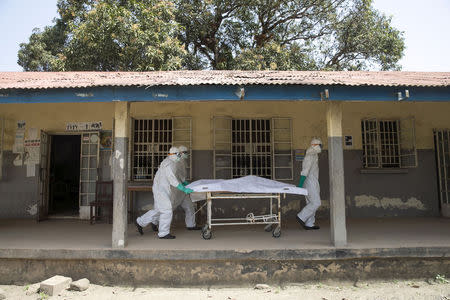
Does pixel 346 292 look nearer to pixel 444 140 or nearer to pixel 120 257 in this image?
pixel 120 257

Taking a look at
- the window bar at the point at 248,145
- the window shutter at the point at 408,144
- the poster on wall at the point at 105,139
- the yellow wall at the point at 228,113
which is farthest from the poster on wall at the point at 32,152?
the window shutter at the point at 408,144

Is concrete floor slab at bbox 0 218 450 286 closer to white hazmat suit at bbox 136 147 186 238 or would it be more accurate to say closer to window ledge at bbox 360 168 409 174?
white hazmat suit at bbox 136 147 186 238

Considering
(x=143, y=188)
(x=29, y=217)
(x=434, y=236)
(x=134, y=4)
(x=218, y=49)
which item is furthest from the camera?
(x=218, y=49)

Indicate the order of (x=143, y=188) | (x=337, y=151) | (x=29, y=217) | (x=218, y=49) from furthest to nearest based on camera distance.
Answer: (x=218, y=49) → (x=29, y=217) → (x=143, y=188) → (x=337, y=151)

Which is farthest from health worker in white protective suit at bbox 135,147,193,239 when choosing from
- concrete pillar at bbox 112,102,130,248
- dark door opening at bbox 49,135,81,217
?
dark door opening at bbox 49,135,81,217

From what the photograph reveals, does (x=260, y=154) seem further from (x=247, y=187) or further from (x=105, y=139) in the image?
(x=105, y=139)

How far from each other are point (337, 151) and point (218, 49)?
10359mm

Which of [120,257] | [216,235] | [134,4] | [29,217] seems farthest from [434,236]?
[134,4]

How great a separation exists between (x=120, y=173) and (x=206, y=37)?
33.9 feet

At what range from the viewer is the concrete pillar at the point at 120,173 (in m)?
5.14

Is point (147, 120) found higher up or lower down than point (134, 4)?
lower down

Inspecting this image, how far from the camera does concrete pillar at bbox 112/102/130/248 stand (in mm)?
5145

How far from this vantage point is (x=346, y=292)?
4.79 meters

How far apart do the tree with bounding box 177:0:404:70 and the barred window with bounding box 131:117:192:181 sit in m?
5.98
